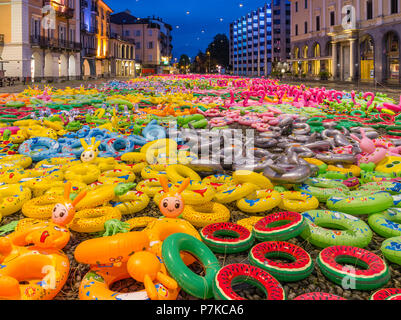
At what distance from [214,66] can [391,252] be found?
91.5m

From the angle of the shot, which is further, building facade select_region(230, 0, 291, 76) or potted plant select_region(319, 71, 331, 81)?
building facade select_region(230, 0, 291, 76)

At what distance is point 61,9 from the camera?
32531 millimetres

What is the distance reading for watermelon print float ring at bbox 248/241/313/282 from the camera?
2.62m

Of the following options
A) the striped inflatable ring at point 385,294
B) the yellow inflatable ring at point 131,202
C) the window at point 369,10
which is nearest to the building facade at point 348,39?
the window at point 369,10

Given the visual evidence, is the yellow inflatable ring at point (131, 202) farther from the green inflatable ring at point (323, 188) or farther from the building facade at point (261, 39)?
the building facade at point (261, 39)

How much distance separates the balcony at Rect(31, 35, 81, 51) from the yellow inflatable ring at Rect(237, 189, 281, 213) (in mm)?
29392

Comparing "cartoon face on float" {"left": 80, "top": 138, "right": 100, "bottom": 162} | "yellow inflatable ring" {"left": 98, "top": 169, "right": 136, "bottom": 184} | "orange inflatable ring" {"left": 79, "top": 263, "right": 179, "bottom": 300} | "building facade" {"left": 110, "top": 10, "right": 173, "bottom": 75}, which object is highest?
"building facade" {"left": 110, "top": 10, "right": 173, "bottom": 75}

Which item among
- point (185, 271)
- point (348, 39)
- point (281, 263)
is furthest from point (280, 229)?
point (348, 39)

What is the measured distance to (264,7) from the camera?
8275cm

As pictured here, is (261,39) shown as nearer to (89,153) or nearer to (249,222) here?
(89,153)

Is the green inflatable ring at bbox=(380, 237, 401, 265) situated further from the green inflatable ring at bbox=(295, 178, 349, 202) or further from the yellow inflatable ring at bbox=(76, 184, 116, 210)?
the yellow inflatable ring at bbox=(76, 184, 116, 210)

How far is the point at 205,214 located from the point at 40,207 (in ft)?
5.63

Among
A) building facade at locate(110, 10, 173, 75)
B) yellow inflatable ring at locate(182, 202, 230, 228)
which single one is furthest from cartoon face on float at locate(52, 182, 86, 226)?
building facade at locate(110, 10, 173, 75)
